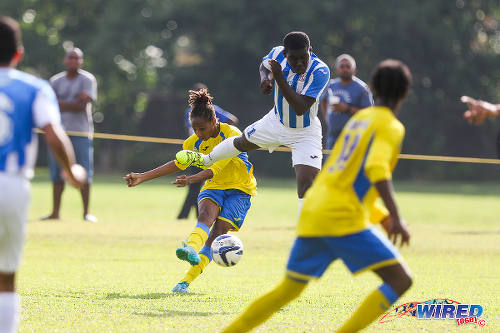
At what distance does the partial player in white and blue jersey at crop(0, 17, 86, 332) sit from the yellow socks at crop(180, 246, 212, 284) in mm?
3200

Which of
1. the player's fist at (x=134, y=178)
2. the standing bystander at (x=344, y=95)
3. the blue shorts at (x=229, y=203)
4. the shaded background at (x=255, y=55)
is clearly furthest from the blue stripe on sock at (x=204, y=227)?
the shaded background at (x=255, y=55)

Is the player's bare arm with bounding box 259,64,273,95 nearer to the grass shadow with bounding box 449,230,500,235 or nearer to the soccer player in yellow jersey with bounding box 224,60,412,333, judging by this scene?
the soccer player in yellow jersey with bounding box 224,60,412,333

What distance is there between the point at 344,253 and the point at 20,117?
194 cm

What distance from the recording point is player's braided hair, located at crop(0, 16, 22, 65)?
4.89m

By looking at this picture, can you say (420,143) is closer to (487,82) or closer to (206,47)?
(487,82)

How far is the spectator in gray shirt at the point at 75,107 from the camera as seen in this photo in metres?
15.0

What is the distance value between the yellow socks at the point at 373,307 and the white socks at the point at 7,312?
74.6 inches

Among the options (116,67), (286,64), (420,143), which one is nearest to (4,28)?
(286,64)

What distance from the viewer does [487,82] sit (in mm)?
A: 40156

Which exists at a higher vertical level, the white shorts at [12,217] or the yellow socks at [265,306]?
the white shorts at [12,217]

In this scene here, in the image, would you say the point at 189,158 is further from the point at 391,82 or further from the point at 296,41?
the point at 391,82

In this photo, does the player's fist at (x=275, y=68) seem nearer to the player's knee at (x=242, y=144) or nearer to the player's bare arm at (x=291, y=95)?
the player's bare arm at (x=291, y=95)

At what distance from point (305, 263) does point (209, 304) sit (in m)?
2.15

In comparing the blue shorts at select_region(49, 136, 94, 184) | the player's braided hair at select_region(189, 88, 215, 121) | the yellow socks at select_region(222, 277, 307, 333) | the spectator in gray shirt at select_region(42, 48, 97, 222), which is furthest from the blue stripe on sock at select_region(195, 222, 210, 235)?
the blue shorts at select_region(49, 136, 94, 184)
